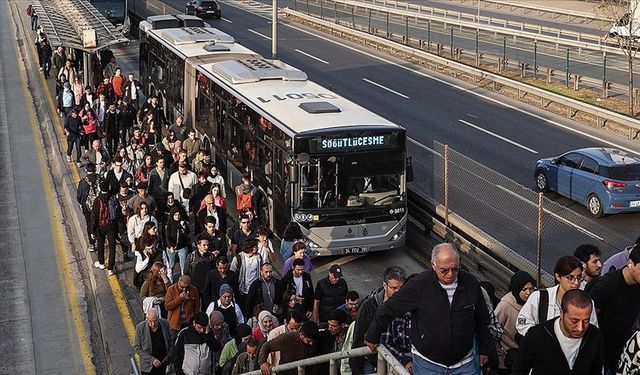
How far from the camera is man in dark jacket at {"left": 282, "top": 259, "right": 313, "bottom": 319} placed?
43.5 ft

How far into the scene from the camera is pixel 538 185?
2311 centimetres

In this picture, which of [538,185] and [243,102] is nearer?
[243,102]

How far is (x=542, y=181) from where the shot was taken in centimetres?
2292

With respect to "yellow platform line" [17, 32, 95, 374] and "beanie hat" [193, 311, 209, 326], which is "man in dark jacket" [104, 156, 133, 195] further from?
"beanie hat" [193, 311, 209, 326]

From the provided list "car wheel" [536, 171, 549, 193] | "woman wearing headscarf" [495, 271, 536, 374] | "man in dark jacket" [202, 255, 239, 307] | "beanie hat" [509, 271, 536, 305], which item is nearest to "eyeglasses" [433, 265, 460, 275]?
"woman wearing headscarf" [495, 271, 536, 374]

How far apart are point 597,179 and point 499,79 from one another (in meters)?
14.9

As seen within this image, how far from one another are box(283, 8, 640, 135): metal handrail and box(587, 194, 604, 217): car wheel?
7374 mm

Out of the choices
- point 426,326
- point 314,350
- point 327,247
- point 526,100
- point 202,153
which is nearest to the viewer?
point 426,326

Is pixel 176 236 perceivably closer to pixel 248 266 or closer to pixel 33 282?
pixel 248 266

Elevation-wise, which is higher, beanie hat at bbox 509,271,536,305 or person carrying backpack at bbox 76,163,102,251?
beanie hat at bbox 509,271,536,305

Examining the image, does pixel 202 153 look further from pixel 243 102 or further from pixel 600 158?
pixel 600 158

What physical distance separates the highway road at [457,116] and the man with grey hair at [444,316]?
8.87 m

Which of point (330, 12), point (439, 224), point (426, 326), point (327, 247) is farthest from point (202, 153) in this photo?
point (330, 12)

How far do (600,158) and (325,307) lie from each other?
35.0 ft
